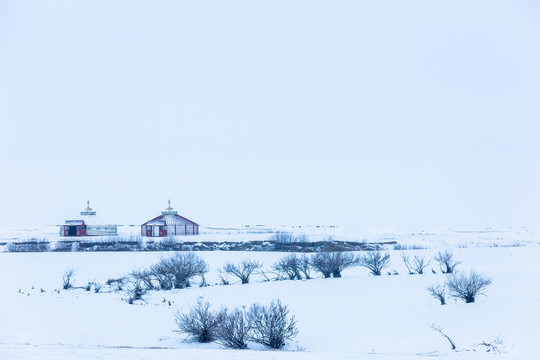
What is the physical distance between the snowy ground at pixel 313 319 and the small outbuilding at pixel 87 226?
134ft

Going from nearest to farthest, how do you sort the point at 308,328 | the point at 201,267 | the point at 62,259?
the point at 308,328 < the point at 201,267 < the point at 62,259

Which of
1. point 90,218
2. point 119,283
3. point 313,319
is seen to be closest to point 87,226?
point 90,218

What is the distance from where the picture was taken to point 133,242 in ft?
192

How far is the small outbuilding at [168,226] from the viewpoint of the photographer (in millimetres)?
67125

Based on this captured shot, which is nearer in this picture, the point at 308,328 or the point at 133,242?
the point at 308,328

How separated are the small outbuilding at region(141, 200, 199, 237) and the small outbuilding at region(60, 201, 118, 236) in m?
4.44

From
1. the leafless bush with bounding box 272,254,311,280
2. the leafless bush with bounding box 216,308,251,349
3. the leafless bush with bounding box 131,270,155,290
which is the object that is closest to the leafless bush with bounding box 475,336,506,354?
the leafless bush with bounding box 216,308,251,349

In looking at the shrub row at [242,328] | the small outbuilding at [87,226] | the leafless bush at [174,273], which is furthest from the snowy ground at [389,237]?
the shrub row at [242,328]

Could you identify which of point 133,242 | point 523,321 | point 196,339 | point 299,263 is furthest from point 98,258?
point 523,321

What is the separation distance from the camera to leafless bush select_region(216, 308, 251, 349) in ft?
49.9

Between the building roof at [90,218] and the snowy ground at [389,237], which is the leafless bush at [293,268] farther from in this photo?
the building roof at [90,218]

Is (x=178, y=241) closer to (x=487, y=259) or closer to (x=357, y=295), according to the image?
(x=487, y=259)

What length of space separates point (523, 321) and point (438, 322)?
2169mm

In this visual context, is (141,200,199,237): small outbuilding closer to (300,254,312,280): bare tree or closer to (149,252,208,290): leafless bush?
(300,254,312,280): bare tree
